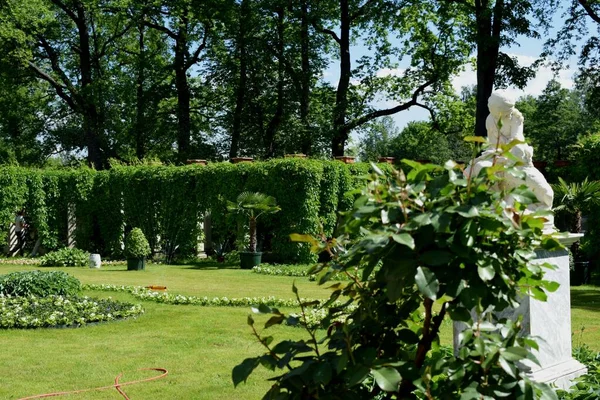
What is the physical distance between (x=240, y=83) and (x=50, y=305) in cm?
2236

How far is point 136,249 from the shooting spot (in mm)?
18359

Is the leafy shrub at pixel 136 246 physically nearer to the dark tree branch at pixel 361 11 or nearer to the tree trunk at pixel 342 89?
the tree trunk at pixel 342 89

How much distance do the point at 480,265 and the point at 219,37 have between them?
1238 inches

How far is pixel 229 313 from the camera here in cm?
1117

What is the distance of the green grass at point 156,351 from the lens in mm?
6789


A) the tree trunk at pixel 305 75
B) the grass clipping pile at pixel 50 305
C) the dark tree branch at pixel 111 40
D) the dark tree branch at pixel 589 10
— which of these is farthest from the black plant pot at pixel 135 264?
the dark tree branch at pixel 111 40

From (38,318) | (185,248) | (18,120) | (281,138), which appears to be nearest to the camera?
(38,318)

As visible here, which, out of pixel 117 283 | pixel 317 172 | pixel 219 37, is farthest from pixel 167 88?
pixel 117 283

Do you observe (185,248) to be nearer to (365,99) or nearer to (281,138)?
(281,138)

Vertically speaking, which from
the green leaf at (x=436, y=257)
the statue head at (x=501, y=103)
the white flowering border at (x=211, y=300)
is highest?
the statue head at (x=501, y=103)

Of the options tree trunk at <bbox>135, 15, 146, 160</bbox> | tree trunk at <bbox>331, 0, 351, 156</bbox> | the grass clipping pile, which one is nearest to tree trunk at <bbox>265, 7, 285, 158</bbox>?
tree trunk at <bbox>331, 0, 351, 156</bbox>

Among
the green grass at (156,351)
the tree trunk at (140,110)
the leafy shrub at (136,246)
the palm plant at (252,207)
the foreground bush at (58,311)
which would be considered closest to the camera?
the green grass at (156,351)

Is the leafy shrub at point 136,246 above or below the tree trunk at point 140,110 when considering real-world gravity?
below

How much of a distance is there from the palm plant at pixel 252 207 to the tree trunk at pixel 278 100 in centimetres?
1127
